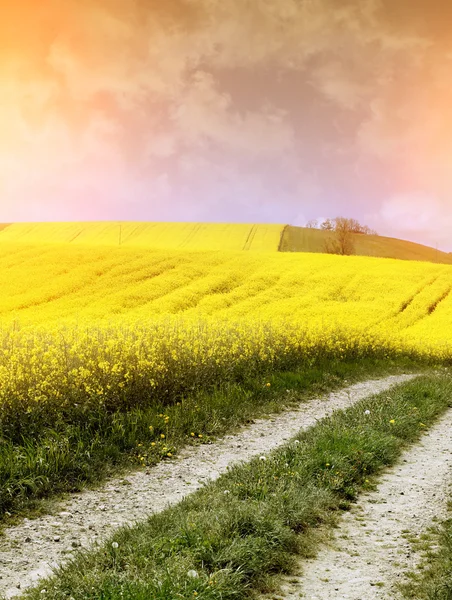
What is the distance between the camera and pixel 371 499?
21.0 ft

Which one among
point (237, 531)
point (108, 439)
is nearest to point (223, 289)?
point (108, 439)

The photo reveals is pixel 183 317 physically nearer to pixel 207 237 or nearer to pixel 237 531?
pixel 237 531

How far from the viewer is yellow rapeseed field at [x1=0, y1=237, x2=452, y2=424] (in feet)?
32.9

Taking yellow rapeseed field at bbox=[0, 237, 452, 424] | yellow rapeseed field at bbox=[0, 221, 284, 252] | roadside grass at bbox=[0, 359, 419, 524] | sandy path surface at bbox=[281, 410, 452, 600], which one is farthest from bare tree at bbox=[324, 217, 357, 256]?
sandy path surface at bbox=[281, 410, 452, 600]

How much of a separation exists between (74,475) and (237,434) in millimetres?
3159

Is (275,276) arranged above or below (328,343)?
above

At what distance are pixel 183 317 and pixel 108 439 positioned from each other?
12033 mm

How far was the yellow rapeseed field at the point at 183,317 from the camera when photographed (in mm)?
10031

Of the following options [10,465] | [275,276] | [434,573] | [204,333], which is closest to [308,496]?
[434,573]

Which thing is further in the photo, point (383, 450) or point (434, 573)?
point (383, 450)

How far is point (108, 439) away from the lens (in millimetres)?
8172

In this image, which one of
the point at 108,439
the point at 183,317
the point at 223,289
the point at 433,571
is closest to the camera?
the point at 433,571

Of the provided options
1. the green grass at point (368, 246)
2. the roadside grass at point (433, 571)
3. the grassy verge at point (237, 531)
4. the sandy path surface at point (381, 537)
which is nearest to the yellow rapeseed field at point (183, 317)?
the grassy verge at point (237, 531)

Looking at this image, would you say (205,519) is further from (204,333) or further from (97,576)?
(204,333)
